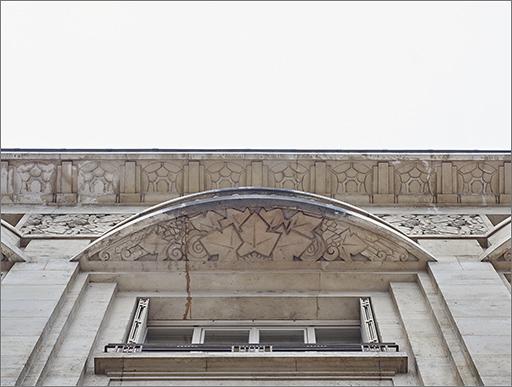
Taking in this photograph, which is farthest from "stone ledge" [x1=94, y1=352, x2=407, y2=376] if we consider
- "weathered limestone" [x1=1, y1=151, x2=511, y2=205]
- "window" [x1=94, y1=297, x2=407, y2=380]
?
"weathered limestone" [x1=1, y1=151, x2=511, y2=205]

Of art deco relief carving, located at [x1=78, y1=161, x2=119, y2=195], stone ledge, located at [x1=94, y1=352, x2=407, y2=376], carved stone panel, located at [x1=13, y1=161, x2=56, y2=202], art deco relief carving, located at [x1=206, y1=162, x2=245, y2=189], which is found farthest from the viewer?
art deco relief carving, located at [x1=206, y1=162, x2=245, y2=189]

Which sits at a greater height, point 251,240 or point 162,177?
point 162,177

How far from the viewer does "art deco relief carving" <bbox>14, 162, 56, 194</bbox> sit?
14.8 m

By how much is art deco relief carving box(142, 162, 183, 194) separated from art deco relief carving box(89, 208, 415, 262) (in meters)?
2.95

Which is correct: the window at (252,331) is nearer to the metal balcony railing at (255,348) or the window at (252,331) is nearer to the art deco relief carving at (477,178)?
the metal balcony railing at (255,348)

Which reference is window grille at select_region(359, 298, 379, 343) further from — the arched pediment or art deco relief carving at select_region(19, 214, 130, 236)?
art deco relief carving at select_region(19, 214, 130, 236)

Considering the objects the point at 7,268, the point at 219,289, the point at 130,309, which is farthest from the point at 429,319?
the point at 7,268

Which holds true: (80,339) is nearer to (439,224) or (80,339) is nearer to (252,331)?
(252,331)

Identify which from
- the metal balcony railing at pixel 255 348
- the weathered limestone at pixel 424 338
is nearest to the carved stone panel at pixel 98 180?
the metal balcony railing at pixel 255 348

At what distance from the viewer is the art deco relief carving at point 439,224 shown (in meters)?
13.2

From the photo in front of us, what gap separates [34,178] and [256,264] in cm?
492

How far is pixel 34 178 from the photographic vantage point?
14.8 meters

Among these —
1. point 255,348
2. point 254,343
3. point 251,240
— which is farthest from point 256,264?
point 255,348

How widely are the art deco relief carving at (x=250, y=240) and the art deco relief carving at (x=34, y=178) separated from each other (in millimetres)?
3335
